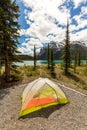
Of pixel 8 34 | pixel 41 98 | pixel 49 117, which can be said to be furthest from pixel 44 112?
pixel 8 34

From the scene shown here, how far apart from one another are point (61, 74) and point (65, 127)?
34.9 m

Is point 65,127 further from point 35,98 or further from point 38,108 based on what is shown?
point 35,98

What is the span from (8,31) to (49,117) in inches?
549

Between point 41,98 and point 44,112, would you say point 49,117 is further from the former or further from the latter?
point 41,98

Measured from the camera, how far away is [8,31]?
2111cm

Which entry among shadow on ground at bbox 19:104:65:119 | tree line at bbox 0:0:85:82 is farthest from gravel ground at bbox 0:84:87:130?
tree line at bbox 0:0:85:82

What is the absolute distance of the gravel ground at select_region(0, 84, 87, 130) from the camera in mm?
9711

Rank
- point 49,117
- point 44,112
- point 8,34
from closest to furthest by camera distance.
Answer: point 49,117 → point 44,112 → point 8,34

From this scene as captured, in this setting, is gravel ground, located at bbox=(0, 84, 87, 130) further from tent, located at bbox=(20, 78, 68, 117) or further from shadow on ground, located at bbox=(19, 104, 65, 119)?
tent, located at bbox=(20, 78, 68, 117)

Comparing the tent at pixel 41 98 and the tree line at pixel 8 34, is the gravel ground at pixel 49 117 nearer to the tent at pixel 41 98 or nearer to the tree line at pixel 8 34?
the tent at pixel 41 98

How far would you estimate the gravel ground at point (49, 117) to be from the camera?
9.71 m

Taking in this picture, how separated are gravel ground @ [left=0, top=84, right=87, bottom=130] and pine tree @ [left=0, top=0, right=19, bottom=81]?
9.22m

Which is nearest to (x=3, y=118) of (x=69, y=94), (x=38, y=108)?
(x=38, y=108)

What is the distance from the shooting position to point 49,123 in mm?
10008
